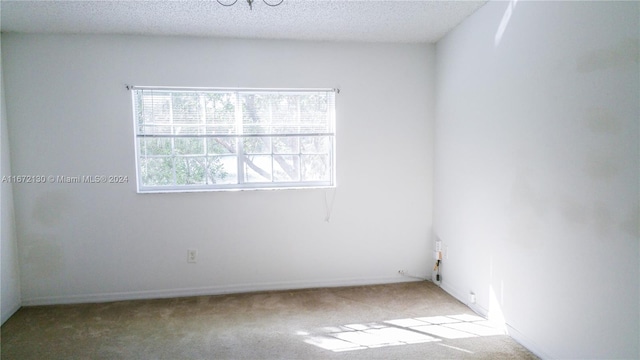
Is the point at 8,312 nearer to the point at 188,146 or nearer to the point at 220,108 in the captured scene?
the point at 188,146

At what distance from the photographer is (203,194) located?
3094 millimetres

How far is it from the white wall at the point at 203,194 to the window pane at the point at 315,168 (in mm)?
171

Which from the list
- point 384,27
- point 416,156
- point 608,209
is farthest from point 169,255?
point 608,209

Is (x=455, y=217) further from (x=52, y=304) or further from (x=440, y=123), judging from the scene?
(x=52, y=304)

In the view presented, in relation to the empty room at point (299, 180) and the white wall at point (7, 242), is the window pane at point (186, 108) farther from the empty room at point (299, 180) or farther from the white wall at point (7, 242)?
the white wall at point (7, 242)

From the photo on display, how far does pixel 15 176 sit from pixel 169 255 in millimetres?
1433

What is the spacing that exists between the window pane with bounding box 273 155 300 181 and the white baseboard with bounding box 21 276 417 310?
1.02m

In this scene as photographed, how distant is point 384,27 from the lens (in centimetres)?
285

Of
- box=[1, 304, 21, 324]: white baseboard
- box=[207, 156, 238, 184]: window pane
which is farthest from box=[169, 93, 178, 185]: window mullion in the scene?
box=[1, 304, 21, 324]: white baseboard

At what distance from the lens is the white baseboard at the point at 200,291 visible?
9.73 ft

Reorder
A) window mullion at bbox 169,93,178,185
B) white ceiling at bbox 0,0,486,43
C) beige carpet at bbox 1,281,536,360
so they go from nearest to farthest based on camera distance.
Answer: beige carpet at bbox 1,281,536,360 → white ceiling at bbox 0,0,486,43 → window mullion at bbox 169,93,178,185

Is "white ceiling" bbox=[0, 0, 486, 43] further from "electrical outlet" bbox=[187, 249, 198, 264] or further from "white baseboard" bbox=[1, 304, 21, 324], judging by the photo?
"white baseboard" bbox=[1, 304, 21, 324]

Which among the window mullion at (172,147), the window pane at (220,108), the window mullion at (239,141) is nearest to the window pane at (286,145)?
the window mullion at (239,141)

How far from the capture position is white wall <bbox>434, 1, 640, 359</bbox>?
1563 millimetres
